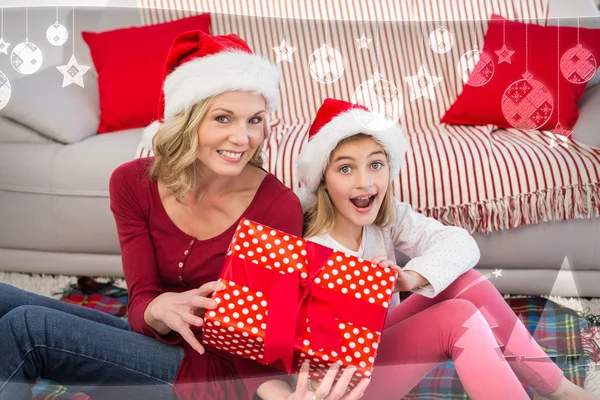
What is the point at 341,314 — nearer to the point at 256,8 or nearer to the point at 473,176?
the point at 473,176

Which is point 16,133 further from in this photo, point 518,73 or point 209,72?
point 518,73

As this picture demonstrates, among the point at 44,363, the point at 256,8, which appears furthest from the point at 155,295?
the point at 256,8

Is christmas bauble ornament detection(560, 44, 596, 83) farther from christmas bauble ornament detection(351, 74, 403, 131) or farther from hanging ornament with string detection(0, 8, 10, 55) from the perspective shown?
hanging ornament with string detection(0, 8, 10, 55)

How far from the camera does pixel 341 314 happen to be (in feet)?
2.75

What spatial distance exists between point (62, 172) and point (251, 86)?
2.07 feet

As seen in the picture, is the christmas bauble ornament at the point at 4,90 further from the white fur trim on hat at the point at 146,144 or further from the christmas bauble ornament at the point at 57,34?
the white fur trim on hat at the point at 146,144

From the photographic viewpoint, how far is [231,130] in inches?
35.2

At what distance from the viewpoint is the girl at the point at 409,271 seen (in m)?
0.89

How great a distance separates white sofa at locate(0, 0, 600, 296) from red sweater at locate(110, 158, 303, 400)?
335mm

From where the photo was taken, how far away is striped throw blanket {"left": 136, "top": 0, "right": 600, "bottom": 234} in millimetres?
1104

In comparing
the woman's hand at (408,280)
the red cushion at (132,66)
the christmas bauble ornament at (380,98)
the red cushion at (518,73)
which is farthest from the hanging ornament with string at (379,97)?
the red cushion at (132,66)
